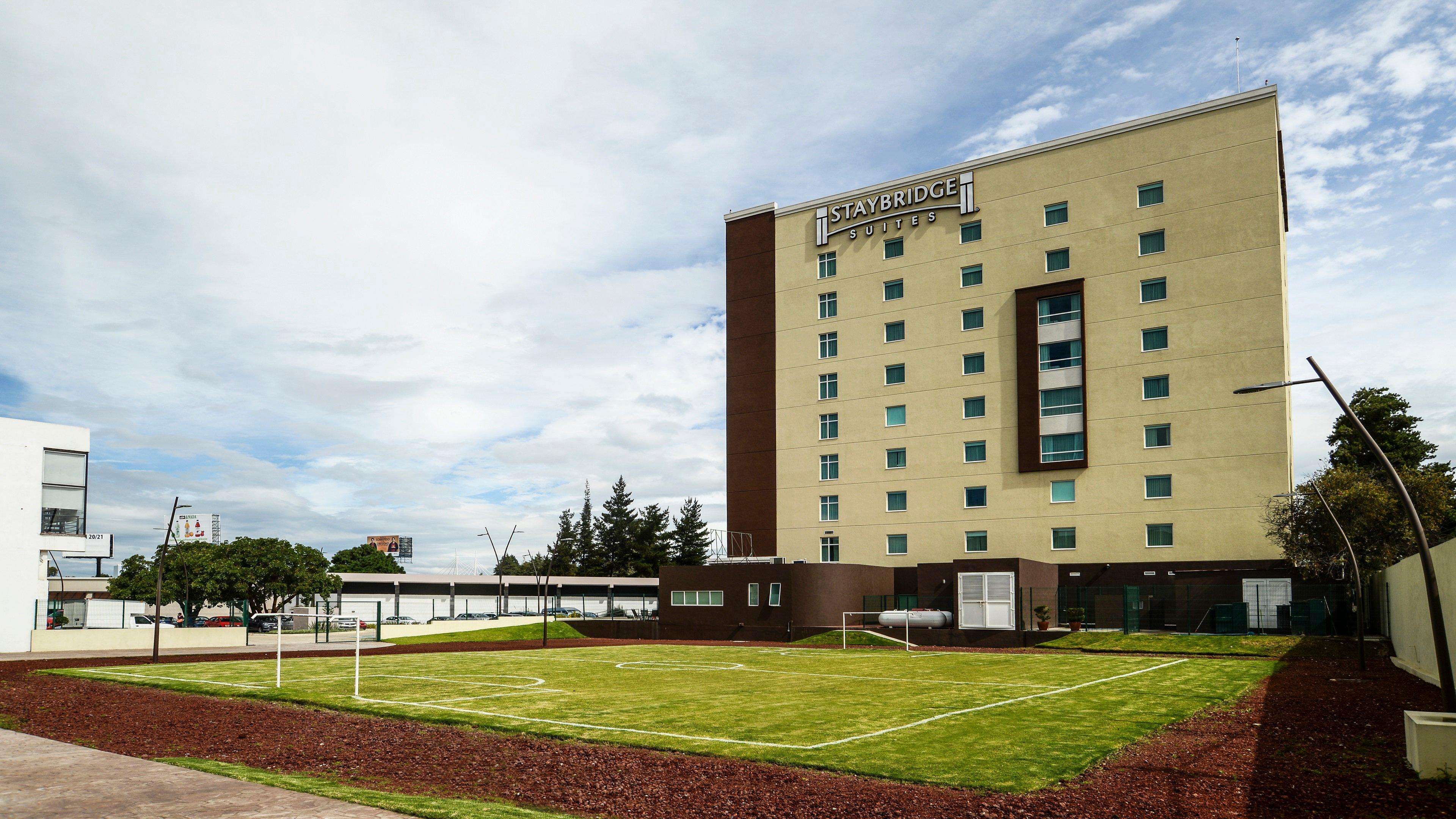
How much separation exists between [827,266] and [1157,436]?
27.4m

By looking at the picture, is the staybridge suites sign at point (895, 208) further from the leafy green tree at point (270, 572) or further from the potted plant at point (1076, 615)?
the leafy green tree at point (270, 572)

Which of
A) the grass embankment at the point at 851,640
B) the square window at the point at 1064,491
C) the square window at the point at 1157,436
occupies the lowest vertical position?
the grass embankment at the point at 851,640

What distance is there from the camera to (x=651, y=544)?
145125 millimetres

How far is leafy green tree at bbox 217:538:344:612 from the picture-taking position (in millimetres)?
84312

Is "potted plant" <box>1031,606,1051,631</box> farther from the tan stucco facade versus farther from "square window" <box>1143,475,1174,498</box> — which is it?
"square window" <box>1143,475,1174,498</box>

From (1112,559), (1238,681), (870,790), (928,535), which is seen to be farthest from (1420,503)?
(870,790)

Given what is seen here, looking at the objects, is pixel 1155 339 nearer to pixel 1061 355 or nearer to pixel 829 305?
pixel 1061 355

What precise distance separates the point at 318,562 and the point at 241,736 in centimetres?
7726

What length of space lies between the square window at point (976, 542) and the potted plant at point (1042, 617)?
933 cm

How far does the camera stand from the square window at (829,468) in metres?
73.2

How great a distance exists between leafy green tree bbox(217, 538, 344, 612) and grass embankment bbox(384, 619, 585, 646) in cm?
2126

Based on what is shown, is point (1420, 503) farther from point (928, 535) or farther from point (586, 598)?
point (586, 598)

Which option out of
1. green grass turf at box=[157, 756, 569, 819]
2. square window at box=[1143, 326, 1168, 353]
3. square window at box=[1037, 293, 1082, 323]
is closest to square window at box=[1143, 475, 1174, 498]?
square window at box=[1143, 326, 1168, 353]

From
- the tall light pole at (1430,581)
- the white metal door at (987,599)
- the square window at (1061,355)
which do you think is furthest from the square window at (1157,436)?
the tall light pole at (1430,581)
